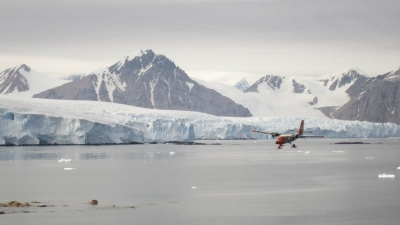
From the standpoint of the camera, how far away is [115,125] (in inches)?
3361

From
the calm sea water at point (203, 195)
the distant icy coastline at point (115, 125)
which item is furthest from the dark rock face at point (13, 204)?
the distant icy coastline at point (115, 125)

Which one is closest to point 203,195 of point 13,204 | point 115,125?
point 13,204

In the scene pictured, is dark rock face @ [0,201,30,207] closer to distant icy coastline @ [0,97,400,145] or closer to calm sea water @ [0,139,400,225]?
calm sea water @ [0,139,400,225]

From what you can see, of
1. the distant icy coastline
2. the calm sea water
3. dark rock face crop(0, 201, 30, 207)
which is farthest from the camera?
the distant icy coastline

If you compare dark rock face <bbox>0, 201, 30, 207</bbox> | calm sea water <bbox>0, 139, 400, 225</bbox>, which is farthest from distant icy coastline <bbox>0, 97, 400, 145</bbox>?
dark rock face <bbox>0, 201, 30, 207</bbox>

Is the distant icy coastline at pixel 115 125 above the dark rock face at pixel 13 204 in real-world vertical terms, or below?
above

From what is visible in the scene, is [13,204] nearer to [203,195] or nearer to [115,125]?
[203,195]

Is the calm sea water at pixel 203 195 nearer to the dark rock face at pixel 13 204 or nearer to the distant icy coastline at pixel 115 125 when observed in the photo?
the dark rock face at pixel 13 204

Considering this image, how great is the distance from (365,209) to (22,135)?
55.2 m

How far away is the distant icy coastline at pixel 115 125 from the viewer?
2884 inches

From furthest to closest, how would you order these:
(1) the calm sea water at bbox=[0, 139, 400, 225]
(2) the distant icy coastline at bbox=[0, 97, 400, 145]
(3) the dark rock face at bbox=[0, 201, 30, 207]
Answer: (2) the distant icy coastline at bbox=[0, 97, 400, 145], (3) the dark rock face at bbox=[0, 201, 30, 207], (1) the calm sea water at bbox=[0, 139, 400, 225]

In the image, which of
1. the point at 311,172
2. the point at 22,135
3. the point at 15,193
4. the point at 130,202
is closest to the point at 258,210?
the point at 130,202

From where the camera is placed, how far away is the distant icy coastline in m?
73.2

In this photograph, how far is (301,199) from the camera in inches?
994
